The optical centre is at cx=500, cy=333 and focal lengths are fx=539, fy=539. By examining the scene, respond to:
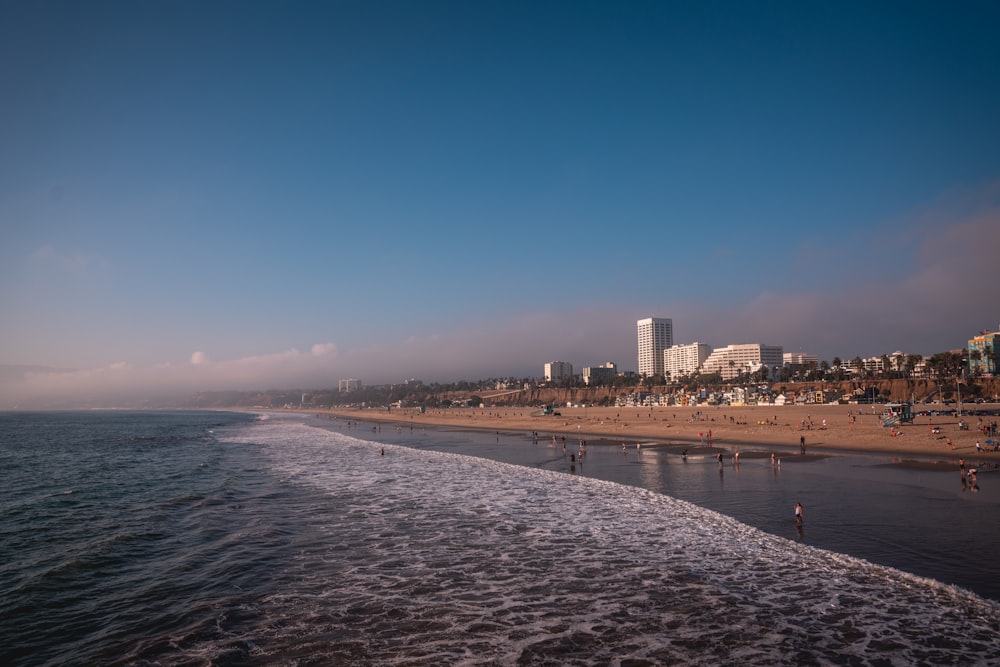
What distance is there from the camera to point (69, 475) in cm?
3925

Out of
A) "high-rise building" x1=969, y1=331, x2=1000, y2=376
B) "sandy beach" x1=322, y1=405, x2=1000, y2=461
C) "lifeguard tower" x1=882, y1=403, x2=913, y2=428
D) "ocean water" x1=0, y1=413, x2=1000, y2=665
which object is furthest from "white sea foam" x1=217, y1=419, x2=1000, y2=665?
"high-rise building" x1=969, y1=331, x2=1000, y2=376

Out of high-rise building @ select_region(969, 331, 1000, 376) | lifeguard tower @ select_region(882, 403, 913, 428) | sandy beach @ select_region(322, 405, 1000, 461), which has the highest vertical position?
high-rise building @ select_region(969, 331, 1000, 376)

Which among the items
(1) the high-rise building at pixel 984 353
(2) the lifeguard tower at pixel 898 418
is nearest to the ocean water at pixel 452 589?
(2) the lifeguard tower at pixel 898 418

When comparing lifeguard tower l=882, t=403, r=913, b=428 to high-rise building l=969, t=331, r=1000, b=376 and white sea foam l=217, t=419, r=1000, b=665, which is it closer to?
white sea foam l=217, t=419, r=1000, b=665

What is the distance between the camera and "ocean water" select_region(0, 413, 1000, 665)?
10938 mm

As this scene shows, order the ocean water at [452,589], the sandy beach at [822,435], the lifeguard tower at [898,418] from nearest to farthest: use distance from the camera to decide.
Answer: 1. the ocean water at [452,589]
2. the sandy beach at [822,435]
3. the lifeguard tower at [898,418]

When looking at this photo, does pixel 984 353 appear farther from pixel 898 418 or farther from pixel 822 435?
pixel 822 435

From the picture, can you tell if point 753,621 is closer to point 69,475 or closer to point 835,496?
point 835,496

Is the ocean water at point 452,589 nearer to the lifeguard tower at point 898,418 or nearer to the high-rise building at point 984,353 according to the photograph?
the lifeguard tower at point 898,418

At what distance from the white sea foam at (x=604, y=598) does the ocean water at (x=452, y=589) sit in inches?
2.3

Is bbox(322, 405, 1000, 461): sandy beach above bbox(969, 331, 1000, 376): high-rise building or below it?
below

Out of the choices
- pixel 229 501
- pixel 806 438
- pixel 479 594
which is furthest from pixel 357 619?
pixel 806 438

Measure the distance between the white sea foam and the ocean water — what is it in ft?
0.19

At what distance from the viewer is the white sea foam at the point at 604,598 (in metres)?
10.8
